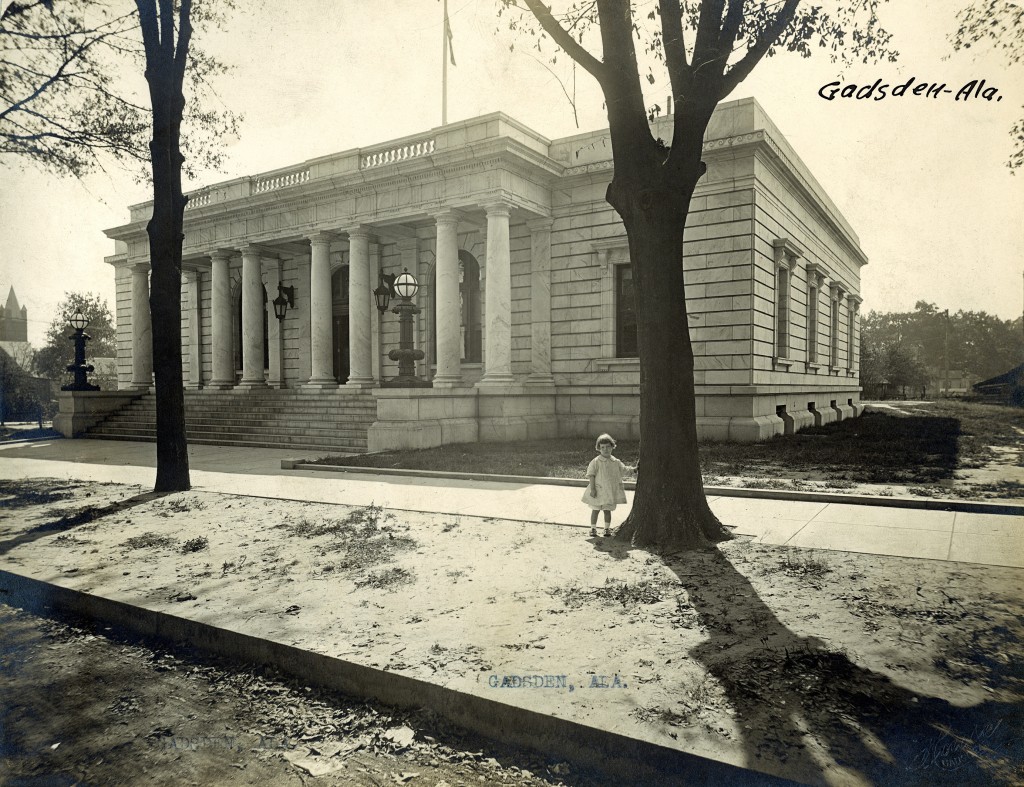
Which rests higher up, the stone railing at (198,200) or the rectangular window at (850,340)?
the stone railing at (198,200)

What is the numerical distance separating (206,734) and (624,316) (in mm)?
18211

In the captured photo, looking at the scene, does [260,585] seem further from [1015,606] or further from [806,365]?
[806,365]

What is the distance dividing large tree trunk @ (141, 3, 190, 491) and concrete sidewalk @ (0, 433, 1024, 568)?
834 millimetres

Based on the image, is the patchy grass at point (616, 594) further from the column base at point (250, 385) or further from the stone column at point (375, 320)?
the column base at point (250, 385)

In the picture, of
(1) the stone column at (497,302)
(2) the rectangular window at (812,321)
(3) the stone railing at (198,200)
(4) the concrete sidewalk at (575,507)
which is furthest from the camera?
(3) the stone railing at (198,200)

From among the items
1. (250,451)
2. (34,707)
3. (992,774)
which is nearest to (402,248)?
(250,451)

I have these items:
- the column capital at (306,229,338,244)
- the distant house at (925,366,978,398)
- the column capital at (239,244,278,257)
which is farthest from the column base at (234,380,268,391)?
the distant house at (925,366,978,398)

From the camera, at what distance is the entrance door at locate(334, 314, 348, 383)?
27.2m

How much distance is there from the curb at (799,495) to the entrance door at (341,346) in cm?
1540

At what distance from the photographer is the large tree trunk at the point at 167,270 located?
1038 centimetres

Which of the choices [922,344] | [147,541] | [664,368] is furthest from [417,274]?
[922,344]

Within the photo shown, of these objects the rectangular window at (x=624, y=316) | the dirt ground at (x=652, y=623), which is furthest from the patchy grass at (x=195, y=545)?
the rectangular window at (x=624, y=316)

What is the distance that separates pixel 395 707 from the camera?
3.60m

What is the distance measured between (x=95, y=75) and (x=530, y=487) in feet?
29.5
